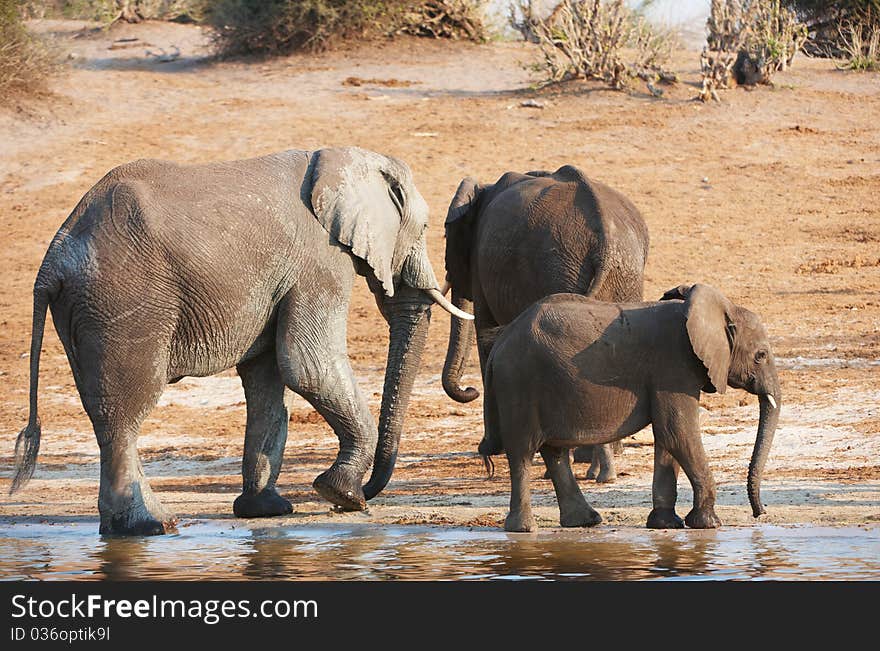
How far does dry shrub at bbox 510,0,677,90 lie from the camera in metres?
20.0

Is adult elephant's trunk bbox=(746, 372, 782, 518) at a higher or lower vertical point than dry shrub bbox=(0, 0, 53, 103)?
lower

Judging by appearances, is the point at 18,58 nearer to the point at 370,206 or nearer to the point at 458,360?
the point at 458,360

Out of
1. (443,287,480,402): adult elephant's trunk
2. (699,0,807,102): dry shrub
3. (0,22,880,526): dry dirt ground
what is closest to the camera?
(0,22,880,526): dry dirt ground

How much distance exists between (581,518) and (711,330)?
1.10m

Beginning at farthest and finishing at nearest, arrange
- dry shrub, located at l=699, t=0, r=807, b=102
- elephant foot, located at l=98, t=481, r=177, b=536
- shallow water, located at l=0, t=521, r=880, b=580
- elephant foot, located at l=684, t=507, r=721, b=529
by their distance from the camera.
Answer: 1. dry shrub, located at l=699, t=0, r=807, b=102
2. elephant foot, located at l=98, t=481, r=177, b=536
3. elephant foot, located at l=684, t=507, r=721, b=529
4. shallow water, located at l=0, t=521, r=880, b=580

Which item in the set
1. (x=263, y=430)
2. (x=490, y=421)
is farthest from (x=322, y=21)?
(x=490, y=421)

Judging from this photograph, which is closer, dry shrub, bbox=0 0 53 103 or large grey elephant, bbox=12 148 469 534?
large grey elephant, bbox=12 148 469 534

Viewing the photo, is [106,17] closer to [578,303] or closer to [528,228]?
[528,228]

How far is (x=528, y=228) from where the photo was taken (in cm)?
931

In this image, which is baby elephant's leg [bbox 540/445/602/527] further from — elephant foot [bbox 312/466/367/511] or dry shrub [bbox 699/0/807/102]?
dry shrub [bbox 699/0/807/102]

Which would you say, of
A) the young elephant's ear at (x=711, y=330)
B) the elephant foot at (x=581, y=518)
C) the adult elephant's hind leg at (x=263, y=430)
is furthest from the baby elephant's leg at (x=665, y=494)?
the adult elephant's hind leg at (x=263, y=430)

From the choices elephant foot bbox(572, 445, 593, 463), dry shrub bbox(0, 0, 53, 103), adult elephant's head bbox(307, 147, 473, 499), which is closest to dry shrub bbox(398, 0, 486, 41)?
dry shrub bbox(0, 0, 53, 103)

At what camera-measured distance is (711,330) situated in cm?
744

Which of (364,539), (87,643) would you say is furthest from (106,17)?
(87,643)
